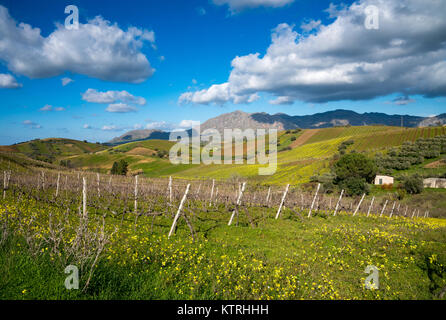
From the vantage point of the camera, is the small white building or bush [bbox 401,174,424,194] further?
the small white building

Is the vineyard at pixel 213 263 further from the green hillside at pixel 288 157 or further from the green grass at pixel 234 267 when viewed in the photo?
the green hillside at pixel 288 157

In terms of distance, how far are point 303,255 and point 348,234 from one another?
4630 mm

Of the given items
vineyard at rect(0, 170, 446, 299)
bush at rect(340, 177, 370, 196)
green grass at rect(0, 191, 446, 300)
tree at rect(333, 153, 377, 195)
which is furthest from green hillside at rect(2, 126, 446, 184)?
vineyard at rect(0, 170, 446, 299)

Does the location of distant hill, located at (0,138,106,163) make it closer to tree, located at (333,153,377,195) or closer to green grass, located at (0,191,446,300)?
tree, located at (333,153,377,195)

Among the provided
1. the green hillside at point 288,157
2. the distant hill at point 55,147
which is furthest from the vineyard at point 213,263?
the distant hill at point 55,147

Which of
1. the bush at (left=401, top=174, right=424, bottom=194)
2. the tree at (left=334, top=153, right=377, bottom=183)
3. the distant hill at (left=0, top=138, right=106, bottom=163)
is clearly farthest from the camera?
the distant hill at (left=0, top=138, right=106, bottom=163)

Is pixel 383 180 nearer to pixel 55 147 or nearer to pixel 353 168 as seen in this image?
pixel 353 168

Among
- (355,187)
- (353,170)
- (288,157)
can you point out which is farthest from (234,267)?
(288,157)

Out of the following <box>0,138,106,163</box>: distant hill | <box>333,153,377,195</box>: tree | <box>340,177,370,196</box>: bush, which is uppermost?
<box>0,138,106,163</box>: distant hill

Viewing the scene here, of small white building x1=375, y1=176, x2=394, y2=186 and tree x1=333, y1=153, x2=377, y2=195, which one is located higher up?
tree x1=333, y1=153, x2=377, y2=195

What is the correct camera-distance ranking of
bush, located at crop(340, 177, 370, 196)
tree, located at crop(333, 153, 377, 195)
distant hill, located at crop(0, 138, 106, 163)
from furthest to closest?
distant hill, located at crop(0, 138, 106, 163), tree, located at crop(333, 153, 377, 195), bush, located at crop(340, 177, 370, 196)

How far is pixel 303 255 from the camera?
908 centimetres

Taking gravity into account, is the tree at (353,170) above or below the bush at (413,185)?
above
